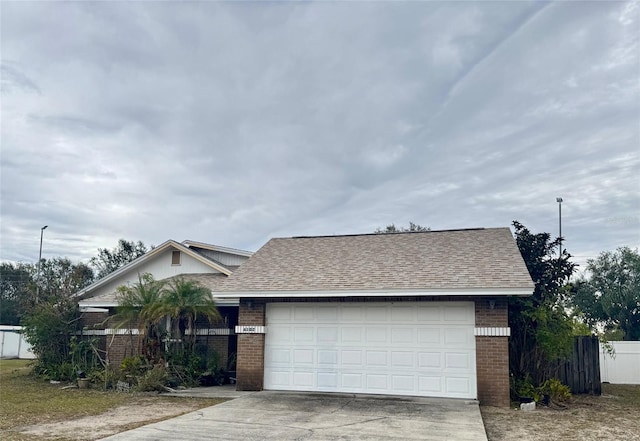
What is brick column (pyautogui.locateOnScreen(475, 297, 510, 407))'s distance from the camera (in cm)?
1301

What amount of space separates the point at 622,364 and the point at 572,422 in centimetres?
1025

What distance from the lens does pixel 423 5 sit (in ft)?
46.4

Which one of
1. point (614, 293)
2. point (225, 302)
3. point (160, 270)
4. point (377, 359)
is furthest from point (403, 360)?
point (614, 293)

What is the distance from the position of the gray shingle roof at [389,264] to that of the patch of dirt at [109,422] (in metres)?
3.39

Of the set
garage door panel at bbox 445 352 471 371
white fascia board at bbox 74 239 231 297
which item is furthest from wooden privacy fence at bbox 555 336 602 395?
white fascia board at bbox 74 239 231 297

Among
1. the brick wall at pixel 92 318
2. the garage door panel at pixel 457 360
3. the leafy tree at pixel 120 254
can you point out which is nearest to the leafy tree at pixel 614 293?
the garage door panel at pixel 457 360

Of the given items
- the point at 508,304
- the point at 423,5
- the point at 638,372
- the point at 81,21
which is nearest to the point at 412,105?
the point at 423,5

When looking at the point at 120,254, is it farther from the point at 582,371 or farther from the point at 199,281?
the point at 582,371

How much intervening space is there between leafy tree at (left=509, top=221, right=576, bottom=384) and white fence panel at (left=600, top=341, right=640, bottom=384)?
5801 mm

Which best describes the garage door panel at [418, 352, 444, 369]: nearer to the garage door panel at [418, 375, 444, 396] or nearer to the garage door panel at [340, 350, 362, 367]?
the garage door panel at [418, 375, 444, 396]

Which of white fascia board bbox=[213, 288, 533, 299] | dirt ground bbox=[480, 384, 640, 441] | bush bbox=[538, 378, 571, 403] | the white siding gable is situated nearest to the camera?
dirt ground bbox=[480, 384, 640, 441]

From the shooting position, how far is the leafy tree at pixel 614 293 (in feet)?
114

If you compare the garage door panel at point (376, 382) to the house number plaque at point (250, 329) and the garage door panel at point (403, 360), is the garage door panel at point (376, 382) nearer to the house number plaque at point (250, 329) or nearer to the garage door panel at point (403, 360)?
the garage door panel at point (403, 360)

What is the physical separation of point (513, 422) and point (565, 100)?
10.2 meters
